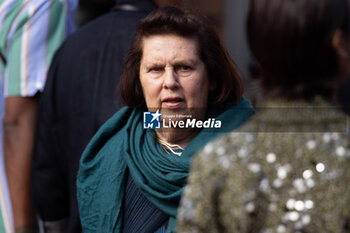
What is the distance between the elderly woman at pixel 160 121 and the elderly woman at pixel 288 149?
446 mm

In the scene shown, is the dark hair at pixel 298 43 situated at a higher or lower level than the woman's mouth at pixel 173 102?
higher

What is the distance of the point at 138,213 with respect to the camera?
1828 mm

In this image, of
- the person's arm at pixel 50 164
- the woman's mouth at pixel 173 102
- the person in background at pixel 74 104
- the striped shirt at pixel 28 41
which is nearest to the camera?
the woman's mouth at pixel 173 102

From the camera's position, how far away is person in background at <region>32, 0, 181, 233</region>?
2.29 meters

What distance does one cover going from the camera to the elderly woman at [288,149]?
1285mm

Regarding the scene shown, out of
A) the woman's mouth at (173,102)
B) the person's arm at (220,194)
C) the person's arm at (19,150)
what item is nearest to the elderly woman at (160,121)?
the woman's mouth at (173,102)

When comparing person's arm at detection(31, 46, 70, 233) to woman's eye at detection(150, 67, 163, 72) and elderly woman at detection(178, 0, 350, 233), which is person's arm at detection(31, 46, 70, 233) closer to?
woman's eye at detection(150, 67, 163, 72)

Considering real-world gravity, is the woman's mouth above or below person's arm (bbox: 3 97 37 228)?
above

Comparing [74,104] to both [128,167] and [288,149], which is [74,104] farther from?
[288,149]

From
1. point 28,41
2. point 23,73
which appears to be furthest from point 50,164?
point 28,41

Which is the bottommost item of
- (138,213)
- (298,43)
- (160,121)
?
(138,213)

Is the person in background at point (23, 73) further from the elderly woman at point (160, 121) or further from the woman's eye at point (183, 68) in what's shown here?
the woman's eye at point (183, 68)

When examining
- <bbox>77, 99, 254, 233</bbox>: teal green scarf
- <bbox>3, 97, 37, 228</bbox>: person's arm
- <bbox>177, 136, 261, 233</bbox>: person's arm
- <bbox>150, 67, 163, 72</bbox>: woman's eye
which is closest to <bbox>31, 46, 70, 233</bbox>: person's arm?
<bbox>3, 97, 37, 228</bbox>: person's arm

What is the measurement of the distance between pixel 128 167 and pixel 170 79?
326 mm
